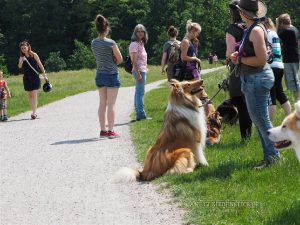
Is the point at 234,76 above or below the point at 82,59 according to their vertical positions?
above

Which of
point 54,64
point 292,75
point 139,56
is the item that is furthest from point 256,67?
point 54,64

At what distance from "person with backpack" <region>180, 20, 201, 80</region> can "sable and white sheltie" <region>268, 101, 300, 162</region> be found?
453 centimetres

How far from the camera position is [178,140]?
23.0ft

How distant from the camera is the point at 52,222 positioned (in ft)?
17.5

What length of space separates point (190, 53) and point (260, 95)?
3688mm

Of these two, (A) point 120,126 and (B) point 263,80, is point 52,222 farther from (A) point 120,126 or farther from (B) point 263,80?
(A) point 120,126

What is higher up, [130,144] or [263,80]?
[263,80]

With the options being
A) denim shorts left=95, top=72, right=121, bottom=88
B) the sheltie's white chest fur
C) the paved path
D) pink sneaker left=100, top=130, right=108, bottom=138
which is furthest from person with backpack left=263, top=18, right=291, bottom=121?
pink sneaker left=100, top=130, right=108, bottom=138

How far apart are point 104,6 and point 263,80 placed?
239 feet

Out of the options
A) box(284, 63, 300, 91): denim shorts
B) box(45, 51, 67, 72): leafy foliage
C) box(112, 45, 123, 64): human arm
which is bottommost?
box(45, 51, 67, 72): leafy foliage

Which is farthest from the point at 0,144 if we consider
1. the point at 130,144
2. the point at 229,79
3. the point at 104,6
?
the point at 104,6

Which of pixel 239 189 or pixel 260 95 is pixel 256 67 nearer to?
pixel 260 95

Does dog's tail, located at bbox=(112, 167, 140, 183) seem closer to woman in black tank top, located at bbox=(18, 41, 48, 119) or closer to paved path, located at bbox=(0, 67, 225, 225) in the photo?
paved path, located at bbox=(0, 67, 225, 225)

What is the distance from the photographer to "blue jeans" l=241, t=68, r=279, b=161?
624cm
